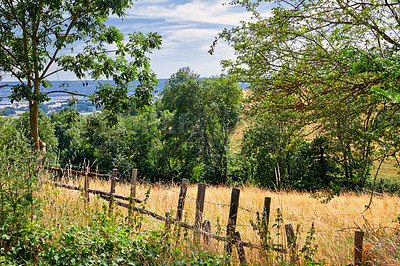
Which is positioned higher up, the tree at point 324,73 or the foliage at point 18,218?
the tree at point 324,73

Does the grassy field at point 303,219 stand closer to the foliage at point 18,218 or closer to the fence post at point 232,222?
the fence post at point 232,222

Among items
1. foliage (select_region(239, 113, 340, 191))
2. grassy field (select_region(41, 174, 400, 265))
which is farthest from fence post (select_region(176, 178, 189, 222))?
foliage (select_region(239, 113, 340, 191))

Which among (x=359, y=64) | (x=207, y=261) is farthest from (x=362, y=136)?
(x=207, y=261)

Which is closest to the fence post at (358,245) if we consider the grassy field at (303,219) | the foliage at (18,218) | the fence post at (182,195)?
the grassy field at (303,219)

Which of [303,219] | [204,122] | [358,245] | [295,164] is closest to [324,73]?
[358,245]

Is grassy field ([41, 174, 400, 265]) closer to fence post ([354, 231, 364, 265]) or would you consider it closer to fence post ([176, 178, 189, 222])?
fence post ([354, 231, 364, 265])

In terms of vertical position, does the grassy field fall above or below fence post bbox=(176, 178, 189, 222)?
below

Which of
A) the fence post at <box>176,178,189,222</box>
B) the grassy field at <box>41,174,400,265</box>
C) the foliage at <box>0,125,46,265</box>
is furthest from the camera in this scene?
the fence post at <box>176,178,189,222</box>

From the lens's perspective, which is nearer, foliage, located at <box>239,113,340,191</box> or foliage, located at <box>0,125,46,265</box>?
foliage, located at <box>0,125,46,265</box>

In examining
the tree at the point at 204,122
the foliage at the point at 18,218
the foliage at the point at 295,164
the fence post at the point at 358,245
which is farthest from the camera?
the tree at the point at 204,122

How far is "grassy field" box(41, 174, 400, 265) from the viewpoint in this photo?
423 cm

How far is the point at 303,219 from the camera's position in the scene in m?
8.45

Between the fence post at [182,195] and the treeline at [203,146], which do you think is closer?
the fence post at [182,195]

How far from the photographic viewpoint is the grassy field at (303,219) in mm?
4230
